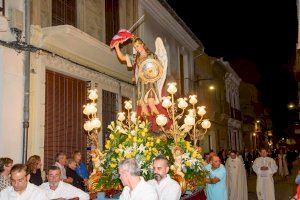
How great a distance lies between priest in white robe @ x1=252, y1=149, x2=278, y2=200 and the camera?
13.1m

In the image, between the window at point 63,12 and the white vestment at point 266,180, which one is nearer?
the window at point 63,12

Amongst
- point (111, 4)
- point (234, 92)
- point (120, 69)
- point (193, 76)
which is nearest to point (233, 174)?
point (120, 69)

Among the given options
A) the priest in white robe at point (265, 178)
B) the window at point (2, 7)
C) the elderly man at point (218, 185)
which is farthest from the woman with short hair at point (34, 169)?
the priest in white robe at point (265, 178)

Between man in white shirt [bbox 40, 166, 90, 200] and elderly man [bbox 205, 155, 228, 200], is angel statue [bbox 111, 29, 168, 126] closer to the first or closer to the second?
elderly man [bbox 205, 155, 228, 200]

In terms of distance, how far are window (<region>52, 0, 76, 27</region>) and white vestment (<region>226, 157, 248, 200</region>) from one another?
6740 mm

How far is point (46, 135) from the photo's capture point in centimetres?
1037

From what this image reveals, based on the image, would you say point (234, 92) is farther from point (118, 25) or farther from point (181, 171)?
point (181, 171)

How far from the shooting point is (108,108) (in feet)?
45.3

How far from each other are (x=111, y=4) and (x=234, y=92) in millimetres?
25378

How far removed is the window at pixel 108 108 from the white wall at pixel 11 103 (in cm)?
430

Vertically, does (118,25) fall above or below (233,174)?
above

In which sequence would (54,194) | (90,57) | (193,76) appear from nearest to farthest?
(54,194) < (90,57) < (193,76)

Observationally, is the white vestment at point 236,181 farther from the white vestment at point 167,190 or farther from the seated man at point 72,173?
the white vestment at point 167,190

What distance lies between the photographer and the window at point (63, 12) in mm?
11195
